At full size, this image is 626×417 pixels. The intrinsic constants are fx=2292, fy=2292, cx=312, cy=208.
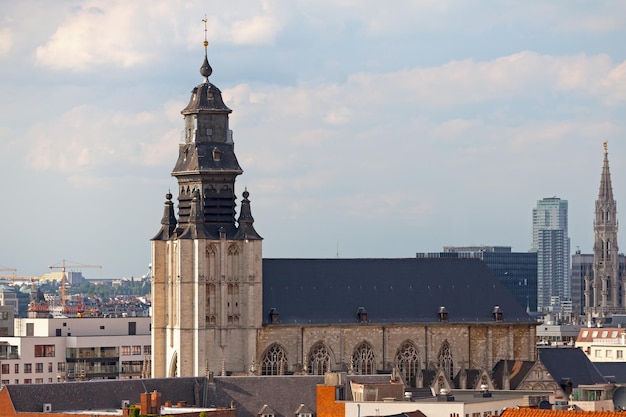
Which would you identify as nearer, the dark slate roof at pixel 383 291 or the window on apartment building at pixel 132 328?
the dark slate roof at pixel 383 291

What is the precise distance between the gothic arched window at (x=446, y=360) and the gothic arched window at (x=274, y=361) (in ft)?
→ 38.4

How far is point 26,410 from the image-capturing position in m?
128

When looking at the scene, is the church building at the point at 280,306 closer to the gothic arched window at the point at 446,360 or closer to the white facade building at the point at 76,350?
the gothic arched window at the point at 446,360

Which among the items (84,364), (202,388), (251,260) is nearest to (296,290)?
(251,260)

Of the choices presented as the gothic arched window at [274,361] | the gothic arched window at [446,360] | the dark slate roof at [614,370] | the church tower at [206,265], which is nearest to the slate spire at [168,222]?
the church tower at [206,265]

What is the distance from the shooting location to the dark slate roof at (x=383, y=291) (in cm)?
15288

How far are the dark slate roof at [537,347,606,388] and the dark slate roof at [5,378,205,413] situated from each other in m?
31.4

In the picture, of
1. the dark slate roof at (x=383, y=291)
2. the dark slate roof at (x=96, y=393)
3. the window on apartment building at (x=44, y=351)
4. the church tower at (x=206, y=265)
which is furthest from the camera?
the window on apartment building at (x=44, y=351)

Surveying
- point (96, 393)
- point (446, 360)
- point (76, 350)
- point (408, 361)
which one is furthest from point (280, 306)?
point (76, 350)

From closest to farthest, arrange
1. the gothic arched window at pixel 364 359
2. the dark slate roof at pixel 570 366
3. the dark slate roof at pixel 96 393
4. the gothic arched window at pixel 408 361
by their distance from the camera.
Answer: the dark slate roof at pixel 96 393, the gothic arched window at pixel 364 359, the gothic arched window at pixel 408 361, the dark slate roof at pixel 570 366

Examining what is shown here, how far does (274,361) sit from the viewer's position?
150 metres

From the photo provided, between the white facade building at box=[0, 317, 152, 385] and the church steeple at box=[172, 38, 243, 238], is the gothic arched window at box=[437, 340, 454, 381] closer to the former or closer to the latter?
the church steeple at box=[172, 38, 243, 238]

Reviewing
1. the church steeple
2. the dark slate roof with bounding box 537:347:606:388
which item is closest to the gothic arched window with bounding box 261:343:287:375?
the church steeple

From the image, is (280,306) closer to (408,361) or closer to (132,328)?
(408,361)
